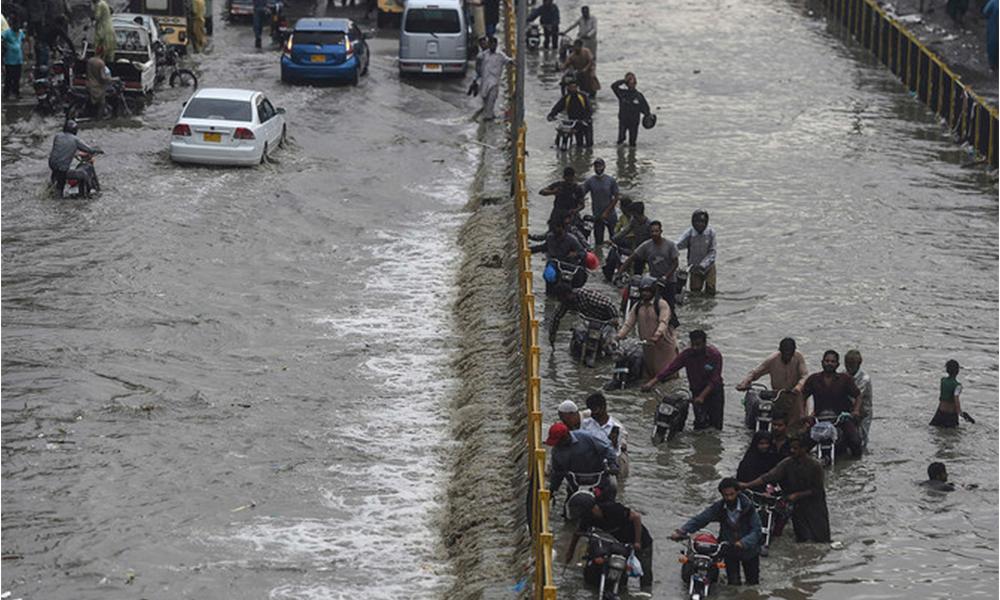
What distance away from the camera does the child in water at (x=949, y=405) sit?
23.2 m

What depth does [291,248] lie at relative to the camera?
33.3 m

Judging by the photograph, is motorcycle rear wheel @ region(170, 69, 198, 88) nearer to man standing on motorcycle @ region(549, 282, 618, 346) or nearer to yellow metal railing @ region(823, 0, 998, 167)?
yellow metal railing @ region(823, 0, 998, 167)

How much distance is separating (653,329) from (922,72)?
2103 cm

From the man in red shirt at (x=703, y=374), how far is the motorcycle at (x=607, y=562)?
15.0 feet

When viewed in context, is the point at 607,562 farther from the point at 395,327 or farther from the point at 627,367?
the point at 395,327

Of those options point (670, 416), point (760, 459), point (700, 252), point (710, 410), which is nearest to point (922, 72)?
point (700, 252)

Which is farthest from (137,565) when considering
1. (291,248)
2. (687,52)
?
(687,52)

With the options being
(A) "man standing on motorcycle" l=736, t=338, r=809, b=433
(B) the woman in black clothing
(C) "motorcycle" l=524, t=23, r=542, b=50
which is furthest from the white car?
(B) the woman in black clothing

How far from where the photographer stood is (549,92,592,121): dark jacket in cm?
3778

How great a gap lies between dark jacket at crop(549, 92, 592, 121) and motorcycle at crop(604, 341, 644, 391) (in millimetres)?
13412

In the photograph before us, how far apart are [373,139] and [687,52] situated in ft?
35.8

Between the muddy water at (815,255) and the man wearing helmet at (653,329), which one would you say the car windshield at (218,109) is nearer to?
the muddy water at (815,255)

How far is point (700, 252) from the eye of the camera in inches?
1130

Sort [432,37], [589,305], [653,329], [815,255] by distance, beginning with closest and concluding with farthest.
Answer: [653,329], [589,305], [815,255], [432,37]
